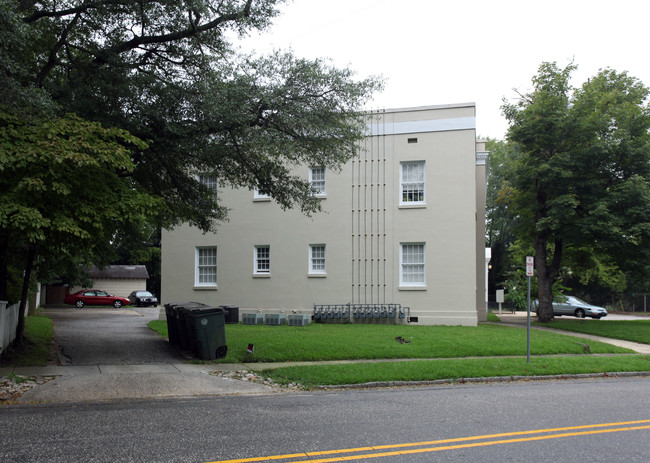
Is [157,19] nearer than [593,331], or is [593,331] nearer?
[157,19]

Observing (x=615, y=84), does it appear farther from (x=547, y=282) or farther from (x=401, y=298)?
(x=401, y=298)

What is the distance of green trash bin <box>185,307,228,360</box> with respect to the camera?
12.8 meters

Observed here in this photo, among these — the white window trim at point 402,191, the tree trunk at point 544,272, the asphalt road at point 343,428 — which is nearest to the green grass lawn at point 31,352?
the asphalt road at point 343,428

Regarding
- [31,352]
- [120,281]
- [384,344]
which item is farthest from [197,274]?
[120,281]

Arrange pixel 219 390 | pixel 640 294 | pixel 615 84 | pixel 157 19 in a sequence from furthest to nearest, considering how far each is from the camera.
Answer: pixel 640 294, pixel 615 84, pixel 157 19, pixel 219 390

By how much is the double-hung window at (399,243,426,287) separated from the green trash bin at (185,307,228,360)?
1133cm

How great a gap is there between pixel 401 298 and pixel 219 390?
45.3ft

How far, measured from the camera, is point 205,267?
24969mm

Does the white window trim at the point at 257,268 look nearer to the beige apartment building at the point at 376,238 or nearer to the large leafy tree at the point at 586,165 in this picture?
the beige apartment building at the point at 376,238

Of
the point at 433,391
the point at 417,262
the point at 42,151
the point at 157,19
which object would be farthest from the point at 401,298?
the point at 42,151

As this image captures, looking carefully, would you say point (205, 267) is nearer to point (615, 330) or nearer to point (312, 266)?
point (312, 266)

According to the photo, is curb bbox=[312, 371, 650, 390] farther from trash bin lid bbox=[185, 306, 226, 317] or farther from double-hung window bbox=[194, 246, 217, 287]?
double-hung window bbox=[194, 246, 217, 287]

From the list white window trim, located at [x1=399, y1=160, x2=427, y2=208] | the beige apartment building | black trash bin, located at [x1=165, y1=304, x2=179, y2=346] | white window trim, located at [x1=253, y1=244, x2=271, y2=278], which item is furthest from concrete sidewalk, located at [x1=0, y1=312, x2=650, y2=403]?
white window trim, located at [x1=399, y1=160, x2=427, y2=208]

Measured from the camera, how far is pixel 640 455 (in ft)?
19.0
